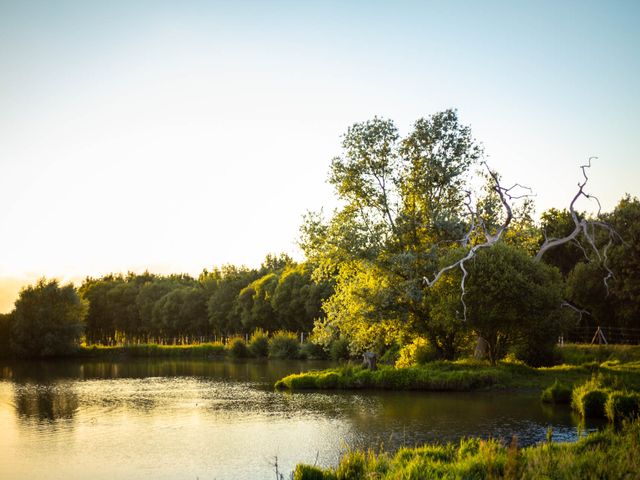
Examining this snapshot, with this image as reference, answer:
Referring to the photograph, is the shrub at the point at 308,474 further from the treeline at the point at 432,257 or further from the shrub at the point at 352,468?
the treeline at the point at 432,257

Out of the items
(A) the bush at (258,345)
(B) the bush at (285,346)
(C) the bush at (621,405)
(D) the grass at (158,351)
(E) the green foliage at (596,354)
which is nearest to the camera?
(C) the bush at (621,405)

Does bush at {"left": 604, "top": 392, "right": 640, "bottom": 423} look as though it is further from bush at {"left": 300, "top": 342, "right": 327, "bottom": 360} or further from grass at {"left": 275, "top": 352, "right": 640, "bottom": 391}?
bush at {"left": 300, "top": 342, "right": 327, "bottom": 360}

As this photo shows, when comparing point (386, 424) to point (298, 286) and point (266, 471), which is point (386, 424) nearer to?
point (266, 471)

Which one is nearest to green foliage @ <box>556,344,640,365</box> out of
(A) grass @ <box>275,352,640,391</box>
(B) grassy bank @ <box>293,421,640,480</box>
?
(A) grass @ <box>275,352,640,391</box>

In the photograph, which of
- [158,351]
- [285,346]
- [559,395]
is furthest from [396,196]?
[158,351]

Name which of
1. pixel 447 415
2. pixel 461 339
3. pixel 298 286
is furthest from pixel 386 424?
pixel 298 286

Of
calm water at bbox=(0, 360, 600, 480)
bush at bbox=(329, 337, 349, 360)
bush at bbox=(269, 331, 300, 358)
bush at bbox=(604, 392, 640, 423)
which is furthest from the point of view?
bush at bbox=(269, 331, 300, 358)

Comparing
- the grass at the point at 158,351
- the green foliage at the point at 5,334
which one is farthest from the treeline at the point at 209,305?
the green foliage at the point at 5,334

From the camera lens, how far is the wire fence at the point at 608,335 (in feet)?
198

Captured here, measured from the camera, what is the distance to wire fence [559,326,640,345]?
198 ft

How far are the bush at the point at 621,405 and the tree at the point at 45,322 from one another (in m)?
88.0

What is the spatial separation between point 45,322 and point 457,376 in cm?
7864

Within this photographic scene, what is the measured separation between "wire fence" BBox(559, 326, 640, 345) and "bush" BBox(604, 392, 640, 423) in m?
35.8

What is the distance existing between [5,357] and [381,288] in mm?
78274
